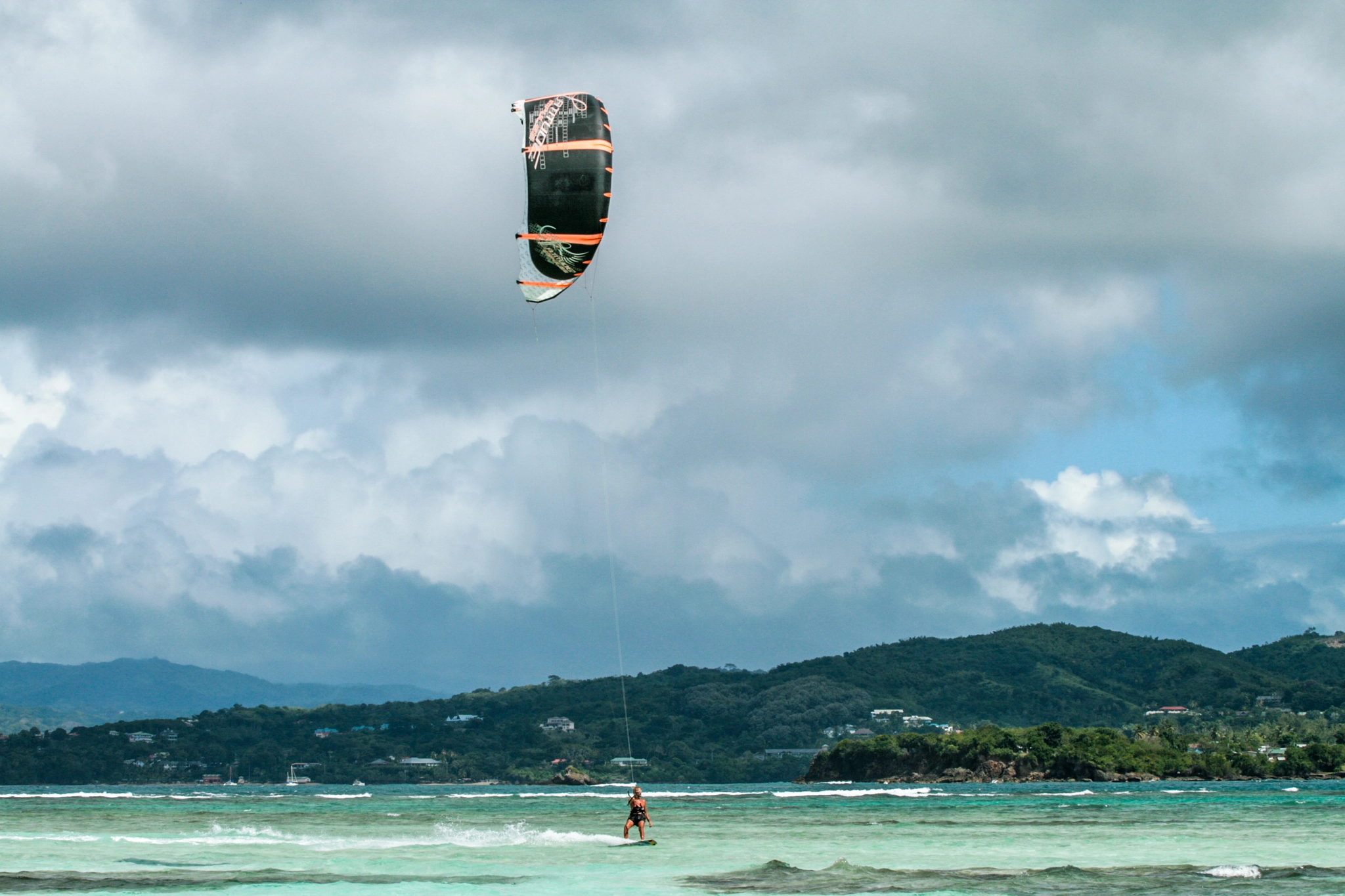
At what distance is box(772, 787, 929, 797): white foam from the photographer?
101 meters

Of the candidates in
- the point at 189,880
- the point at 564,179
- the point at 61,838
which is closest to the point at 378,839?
the point at 61,838

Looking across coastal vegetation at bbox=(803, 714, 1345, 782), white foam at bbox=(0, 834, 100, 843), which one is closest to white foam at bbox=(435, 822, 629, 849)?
white foam at bbox=(0, 834, 100, 843)

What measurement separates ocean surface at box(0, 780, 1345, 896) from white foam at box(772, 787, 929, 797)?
20.8 metres

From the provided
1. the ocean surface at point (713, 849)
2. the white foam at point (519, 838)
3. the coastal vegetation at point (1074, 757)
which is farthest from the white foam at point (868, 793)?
the white foam at point (519, 838)

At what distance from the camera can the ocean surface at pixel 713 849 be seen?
3000 centimetres

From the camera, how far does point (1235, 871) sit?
102ft

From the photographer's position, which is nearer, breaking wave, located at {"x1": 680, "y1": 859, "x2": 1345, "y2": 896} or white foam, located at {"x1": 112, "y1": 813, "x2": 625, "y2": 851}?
breaking wave, located at {"x1": 680, "y1": 859, "x2": 1345, "y2": 896}

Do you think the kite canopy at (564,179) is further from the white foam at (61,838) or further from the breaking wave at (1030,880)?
the white foam at (61,838)

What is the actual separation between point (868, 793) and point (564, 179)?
285 ft

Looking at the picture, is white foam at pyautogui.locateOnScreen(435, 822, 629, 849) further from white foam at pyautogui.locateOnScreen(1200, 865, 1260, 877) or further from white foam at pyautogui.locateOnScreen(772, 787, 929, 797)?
white foam at pyautogui.locateOnScreen(772, 787, 929, 797)

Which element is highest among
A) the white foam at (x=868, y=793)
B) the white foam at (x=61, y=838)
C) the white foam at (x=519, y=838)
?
the white foam at (x=61, y=838)

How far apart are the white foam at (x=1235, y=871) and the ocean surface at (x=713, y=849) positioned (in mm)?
83

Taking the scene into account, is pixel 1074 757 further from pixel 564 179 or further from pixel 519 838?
pixel 564 179

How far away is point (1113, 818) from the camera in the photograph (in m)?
56.5
